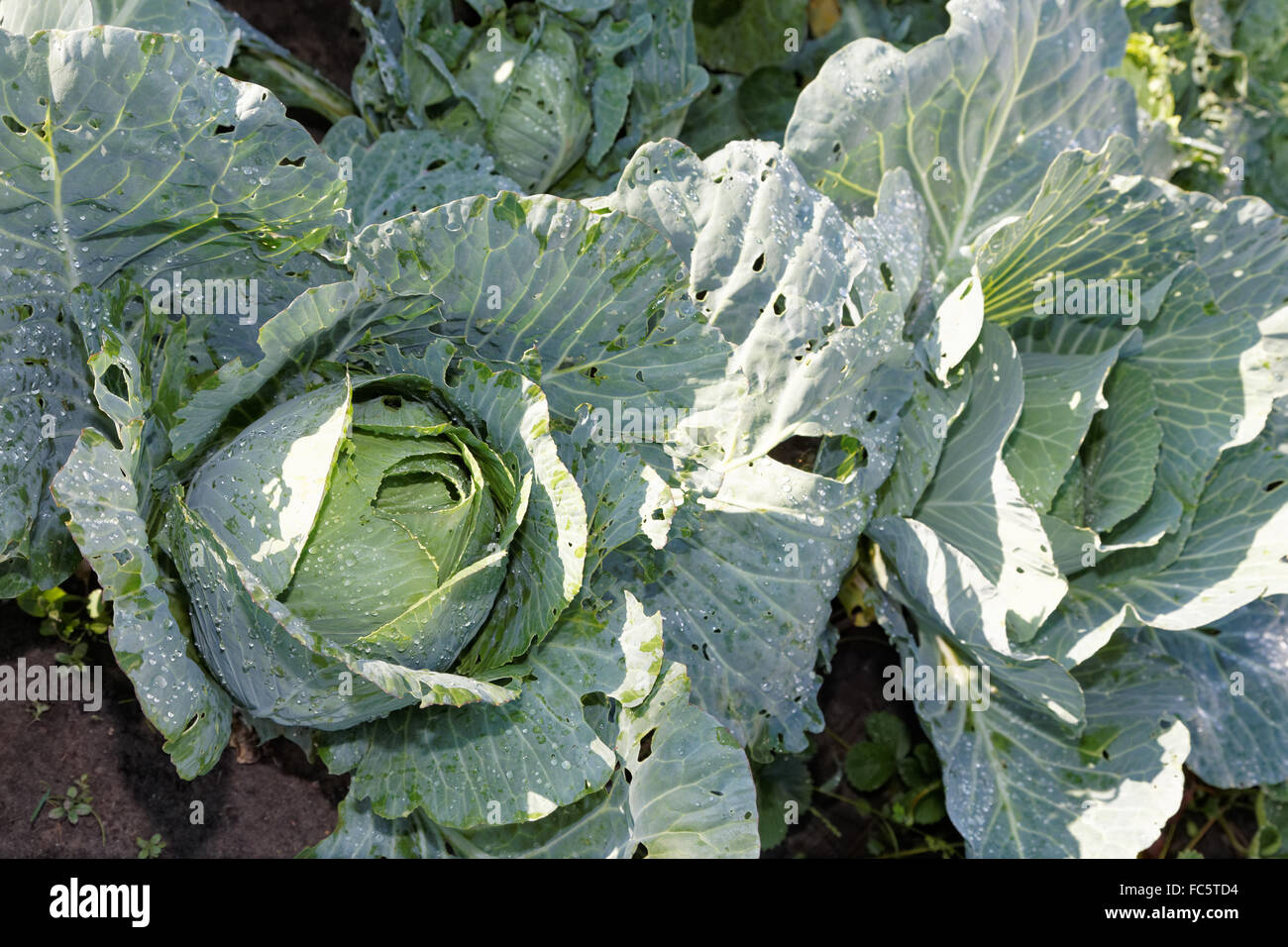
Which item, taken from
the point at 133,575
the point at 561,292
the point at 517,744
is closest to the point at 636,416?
the point at 561,292

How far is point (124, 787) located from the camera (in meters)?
2.63

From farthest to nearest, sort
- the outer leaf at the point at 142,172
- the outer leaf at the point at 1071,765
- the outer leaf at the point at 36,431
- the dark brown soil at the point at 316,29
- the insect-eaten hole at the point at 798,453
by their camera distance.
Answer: the dark brown soil at the point at 316,29, the insect-eaten hole at the point at 798,453, the outer leaf at the point at 1071,765, the outer leaf at the point at 36,431, the outer leaf at the point at 142,172

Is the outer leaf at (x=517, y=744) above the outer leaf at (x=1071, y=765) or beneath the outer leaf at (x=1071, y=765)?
above

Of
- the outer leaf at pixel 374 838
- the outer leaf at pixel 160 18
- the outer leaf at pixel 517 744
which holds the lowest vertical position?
the outer leaf at pixel 374 838

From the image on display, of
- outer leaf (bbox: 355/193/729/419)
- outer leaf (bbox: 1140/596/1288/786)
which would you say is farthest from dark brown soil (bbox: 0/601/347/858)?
outer leaf (bbox: 1140/596/1288/786)

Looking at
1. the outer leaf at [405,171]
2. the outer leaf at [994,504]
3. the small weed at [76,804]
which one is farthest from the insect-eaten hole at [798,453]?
the small weed at [76,804]

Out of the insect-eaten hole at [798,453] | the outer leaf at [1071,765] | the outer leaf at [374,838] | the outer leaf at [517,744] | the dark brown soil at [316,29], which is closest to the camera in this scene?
the outer leaf at [517,744]

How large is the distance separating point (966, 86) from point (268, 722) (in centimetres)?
243

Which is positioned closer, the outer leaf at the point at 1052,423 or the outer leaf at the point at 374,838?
the outer leaf at the point at 374,838

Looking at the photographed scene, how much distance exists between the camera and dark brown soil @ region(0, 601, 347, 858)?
2.53 metres

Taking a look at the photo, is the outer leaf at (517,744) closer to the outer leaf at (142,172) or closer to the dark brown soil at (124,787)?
the dark brown soil at (124,787)

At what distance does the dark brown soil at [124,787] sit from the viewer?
2.53 metres

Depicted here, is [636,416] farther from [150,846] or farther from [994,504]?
[150,846]
